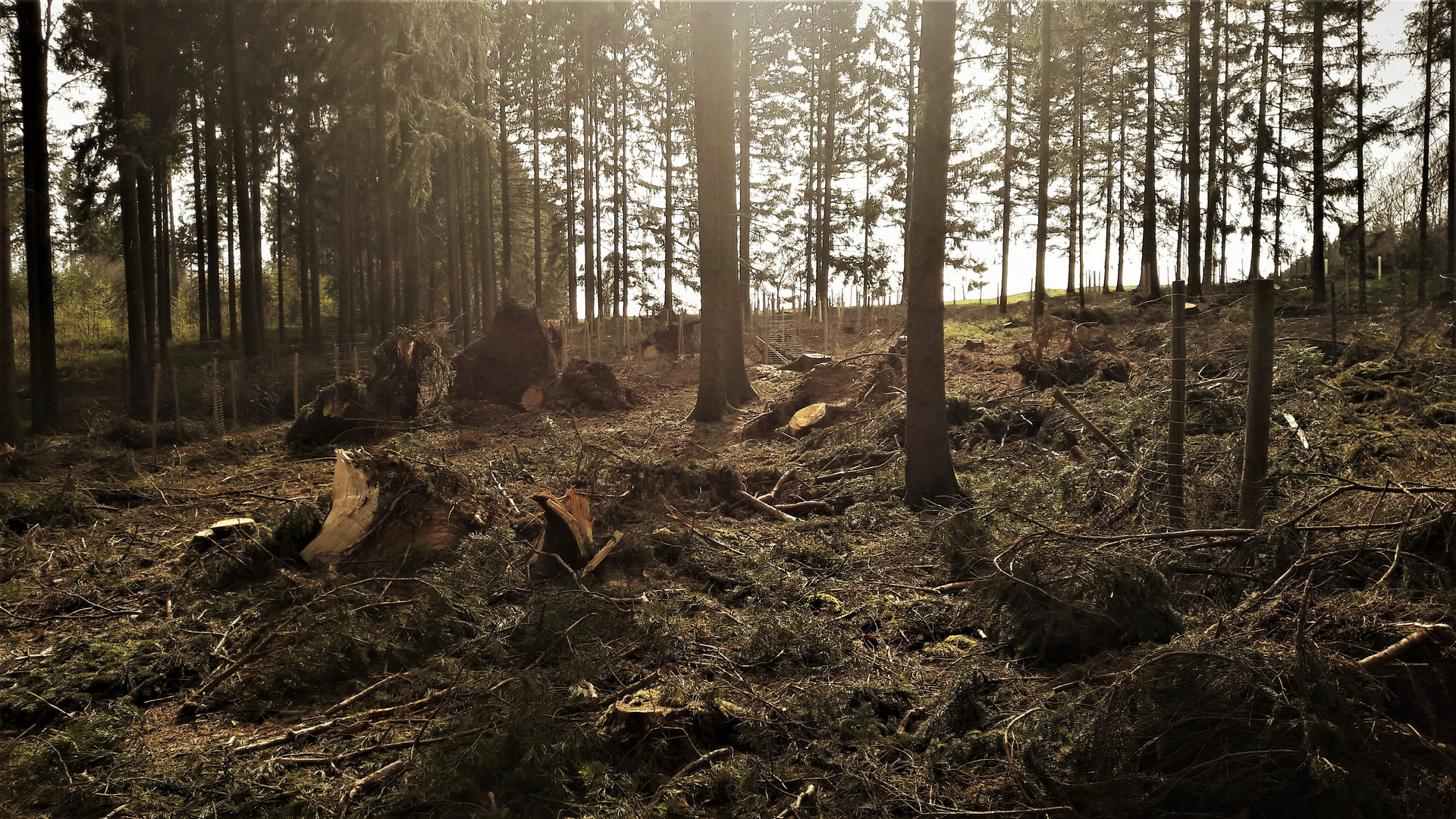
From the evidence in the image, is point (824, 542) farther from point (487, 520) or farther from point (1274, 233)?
point (1274, 233)

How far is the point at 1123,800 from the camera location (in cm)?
294

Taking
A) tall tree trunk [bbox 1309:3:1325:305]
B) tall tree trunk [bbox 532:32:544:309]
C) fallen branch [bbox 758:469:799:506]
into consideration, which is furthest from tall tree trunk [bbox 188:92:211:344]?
tall tree trunk [bbox 1309:3:1325:305]

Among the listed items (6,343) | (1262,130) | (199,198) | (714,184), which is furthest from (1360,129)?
(199,198)

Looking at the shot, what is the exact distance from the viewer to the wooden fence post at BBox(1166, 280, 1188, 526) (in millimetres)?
5684

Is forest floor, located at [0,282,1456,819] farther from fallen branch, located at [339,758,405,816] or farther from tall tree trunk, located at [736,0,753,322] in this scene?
tall tree trunk, located at [736,0,753,322]

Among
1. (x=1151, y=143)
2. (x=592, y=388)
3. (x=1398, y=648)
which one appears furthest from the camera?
(x=1151, y=143)

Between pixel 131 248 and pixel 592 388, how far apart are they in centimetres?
920

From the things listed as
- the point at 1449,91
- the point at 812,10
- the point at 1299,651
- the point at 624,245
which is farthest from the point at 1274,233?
the point at 1299,651

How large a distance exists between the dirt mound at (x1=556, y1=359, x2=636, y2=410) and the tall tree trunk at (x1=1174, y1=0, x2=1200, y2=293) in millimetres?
14868

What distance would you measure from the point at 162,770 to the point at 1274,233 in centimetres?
3794

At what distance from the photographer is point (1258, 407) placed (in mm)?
4871

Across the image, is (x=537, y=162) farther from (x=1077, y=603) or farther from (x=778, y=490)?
(x=1077, y=603)

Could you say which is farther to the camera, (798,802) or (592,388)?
(592,388)

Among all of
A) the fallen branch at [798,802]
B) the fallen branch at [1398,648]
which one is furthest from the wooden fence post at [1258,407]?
the fallen branch at [798,802]
